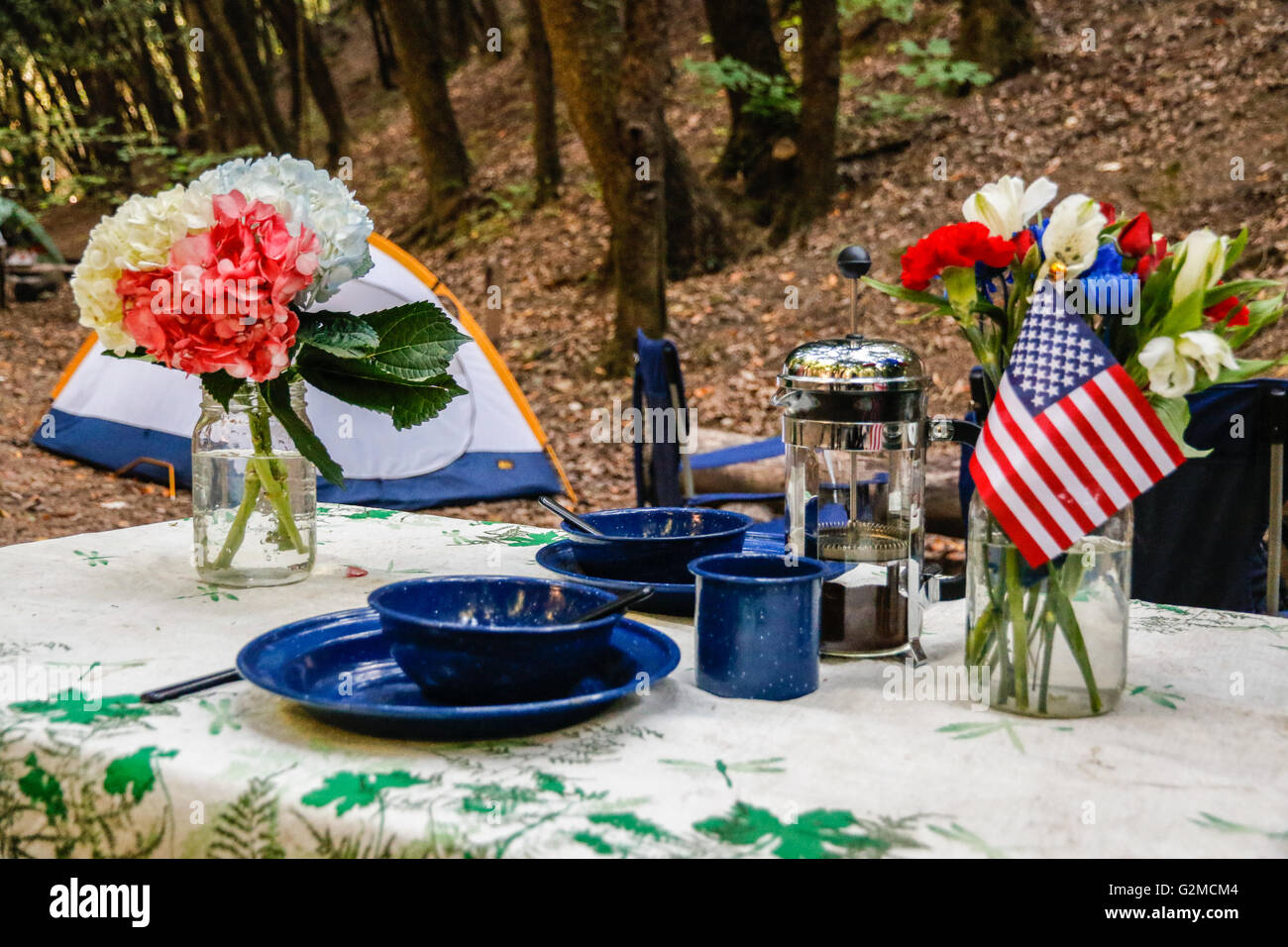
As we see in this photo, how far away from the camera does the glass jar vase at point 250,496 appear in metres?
1.65

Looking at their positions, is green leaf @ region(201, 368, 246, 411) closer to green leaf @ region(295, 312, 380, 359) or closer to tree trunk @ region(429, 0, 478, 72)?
green leaf @ region(295, 312, 380, 359)

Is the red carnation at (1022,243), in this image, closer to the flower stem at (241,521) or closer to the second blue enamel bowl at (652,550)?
the second blue enamel bowl at (652,550)

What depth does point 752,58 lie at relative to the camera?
892cm

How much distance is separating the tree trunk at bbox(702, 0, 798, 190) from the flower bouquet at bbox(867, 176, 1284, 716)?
8003 mm

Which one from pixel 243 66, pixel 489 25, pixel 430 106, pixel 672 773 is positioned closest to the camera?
pixel 672 773

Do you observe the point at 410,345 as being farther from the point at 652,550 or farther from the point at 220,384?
the point at 652,550

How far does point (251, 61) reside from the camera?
1302 cm

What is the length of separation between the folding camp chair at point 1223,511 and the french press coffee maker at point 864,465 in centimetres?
162

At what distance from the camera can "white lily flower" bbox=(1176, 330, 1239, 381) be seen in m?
1.05

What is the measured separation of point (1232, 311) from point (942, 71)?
8.50 meters

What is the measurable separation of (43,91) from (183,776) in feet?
69.2

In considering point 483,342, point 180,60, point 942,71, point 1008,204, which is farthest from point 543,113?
point 1008,204
